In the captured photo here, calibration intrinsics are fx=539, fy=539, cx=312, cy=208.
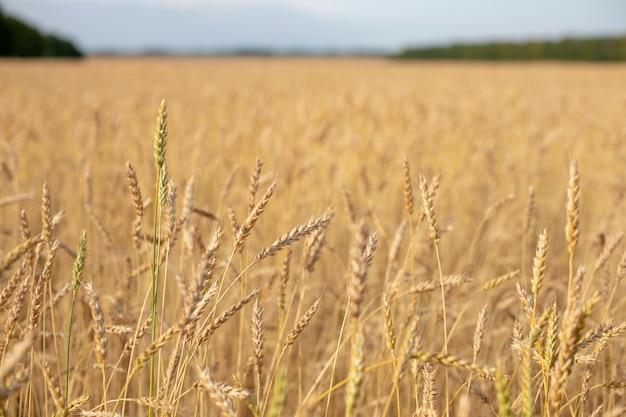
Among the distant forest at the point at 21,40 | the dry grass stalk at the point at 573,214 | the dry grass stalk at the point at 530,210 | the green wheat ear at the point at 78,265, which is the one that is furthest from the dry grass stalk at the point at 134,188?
the distant forest at the point at 21,40

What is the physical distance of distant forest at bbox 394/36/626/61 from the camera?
48031mm

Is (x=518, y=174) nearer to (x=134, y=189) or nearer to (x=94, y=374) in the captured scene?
(x=94, y=374)

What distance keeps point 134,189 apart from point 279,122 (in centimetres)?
504

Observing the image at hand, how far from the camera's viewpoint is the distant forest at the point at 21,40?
131 feet

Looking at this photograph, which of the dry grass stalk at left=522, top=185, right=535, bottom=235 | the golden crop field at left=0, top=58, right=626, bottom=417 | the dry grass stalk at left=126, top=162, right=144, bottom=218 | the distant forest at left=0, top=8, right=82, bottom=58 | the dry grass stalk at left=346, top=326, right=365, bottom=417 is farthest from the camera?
the distant forest at left=0, top=8, right=82, bottom=58

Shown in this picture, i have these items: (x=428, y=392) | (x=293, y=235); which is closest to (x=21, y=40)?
(x=293, y=235)

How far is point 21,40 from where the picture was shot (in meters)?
40.8

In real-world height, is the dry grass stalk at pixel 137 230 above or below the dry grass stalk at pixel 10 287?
above

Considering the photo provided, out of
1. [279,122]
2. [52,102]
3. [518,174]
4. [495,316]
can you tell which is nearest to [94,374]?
[495,316]

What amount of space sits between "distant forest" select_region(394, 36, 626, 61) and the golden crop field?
1920 inches

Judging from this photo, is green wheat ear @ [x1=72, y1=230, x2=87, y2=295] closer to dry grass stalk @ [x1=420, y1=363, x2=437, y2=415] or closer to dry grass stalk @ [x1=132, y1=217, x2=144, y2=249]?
dry grass stalk @ [x1=132, y1=217, x2=144, y2=249]

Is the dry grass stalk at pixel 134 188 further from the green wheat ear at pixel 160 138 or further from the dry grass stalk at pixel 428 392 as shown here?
the dry grass stalk at pixel 428 392

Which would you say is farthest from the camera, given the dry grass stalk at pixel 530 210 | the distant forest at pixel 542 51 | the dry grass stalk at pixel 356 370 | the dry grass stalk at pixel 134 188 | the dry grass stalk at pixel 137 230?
the distant forest at pixel 542 51

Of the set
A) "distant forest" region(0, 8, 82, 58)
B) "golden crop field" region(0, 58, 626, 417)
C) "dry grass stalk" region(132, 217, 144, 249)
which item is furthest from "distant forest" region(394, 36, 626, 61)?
"dry grass stalk" region(132, 217, 144, 249)
